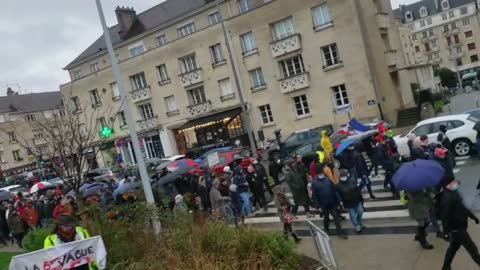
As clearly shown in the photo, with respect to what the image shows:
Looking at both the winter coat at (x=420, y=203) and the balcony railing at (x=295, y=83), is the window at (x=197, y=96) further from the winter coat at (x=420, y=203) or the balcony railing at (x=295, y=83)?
the winter coat at (x=420, y=203)

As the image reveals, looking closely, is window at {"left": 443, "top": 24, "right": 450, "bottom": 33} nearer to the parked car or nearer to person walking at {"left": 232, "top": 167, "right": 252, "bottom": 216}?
the parked car

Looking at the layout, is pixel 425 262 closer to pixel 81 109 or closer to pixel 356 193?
pixel 356 193

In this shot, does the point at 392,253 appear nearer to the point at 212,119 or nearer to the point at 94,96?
the point at 212,119

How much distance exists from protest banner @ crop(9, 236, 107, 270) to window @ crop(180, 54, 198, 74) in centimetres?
3195

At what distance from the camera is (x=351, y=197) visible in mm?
10750

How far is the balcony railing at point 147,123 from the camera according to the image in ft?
137

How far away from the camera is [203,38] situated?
36875 millimetres

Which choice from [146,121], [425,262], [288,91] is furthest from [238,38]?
[425,262]

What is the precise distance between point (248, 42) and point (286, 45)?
3.64 metres

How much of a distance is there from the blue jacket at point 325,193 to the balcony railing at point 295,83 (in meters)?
21.6

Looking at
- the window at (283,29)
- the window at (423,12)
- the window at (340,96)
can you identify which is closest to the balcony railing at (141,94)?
the window at (283,29)

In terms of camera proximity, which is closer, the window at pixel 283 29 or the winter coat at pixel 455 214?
the winter coat at pixel 455 214

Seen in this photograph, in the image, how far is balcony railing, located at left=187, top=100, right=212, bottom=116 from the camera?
1489 inches

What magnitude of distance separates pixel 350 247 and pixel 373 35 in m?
24.2
